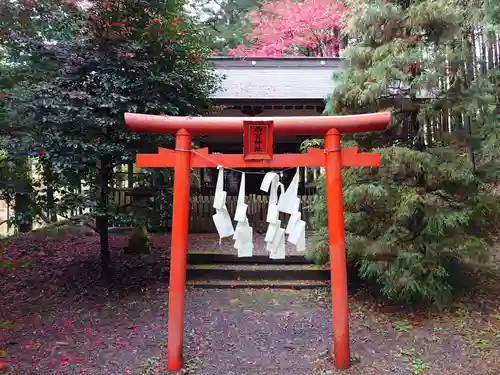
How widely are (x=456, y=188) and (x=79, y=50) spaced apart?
18.0 ft

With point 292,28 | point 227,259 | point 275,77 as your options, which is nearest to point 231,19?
point 292,28

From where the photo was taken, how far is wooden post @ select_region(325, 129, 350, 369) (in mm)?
3893

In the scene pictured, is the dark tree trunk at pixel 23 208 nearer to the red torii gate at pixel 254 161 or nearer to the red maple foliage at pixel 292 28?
the red torii gate at pixel 254 161

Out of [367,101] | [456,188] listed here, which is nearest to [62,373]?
[367,101]

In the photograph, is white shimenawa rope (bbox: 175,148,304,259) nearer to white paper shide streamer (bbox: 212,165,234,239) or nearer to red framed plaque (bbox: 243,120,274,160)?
white paper shide streamer (bbox: 212,165,234,239)

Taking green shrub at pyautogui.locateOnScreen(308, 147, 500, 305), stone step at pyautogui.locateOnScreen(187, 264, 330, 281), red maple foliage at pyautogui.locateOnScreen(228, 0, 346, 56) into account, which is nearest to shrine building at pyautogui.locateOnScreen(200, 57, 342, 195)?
stone step at pyautogui.locateOnScreen(187, 264, 330, 281)

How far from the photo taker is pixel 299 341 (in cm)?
457

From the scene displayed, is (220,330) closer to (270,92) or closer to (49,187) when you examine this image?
(49,187)

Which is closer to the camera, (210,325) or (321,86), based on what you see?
(210,325)

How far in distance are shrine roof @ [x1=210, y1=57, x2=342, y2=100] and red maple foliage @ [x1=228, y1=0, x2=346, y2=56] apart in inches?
173

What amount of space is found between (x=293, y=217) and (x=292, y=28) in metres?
14.2

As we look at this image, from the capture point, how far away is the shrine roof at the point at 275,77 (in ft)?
30.5

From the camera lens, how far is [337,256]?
3918 mm

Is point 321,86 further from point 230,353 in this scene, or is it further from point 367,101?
point 230,353
